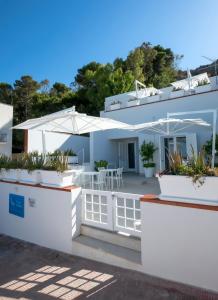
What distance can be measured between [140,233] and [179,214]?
118 cm

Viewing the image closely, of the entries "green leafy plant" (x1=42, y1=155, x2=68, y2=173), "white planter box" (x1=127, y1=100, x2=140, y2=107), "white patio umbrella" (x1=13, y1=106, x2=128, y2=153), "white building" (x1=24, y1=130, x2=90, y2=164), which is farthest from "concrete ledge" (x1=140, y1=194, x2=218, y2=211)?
"white planter box" (x1=127, y1=100, x2=140, y2=107)

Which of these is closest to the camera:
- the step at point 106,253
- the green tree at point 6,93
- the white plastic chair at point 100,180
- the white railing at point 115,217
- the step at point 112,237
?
the step at point 106,253

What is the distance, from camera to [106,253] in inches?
187

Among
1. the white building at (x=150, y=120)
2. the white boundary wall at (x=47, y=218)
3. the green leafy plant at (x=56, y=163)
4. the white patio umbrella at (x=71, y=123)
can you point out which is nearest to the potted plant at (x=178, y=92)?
the white building at (x=150, y=120)

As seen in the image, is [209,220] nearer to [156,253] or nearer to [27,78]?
[156,253]

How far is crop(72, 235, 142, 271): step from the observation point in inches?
175

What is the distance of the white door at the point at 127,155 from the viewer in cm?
1842

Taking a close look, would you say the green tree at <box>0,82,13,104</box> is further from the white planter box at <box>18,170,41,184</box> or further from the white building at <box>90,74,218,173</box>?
the white planter box at <box>18,170,41,184</box>

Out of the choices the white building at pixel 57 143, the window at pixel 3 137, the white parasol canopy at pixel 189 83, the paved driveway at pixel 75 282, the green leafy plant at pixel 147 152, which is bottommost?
the paved driveway at pixel 75 282

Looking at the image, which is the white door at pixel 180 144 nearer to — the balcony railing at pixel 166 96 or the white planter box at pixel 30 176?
the balcony railing at pixel 166 96

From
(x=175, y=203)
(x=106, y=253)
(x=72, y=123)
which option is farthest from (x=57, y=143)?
(x=175, y=203)

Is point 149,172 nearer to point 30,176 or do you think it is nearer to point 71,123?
point 71,123

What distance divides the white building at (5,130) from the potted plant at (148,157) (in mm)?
15927

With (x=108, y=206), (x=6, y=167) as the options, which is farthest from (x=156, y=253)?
(x=6, y=167)
